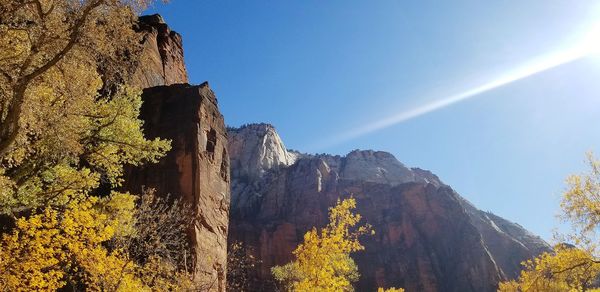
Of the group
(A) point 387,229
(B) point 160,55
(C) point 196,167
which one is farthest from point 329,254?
(A) point 387,229

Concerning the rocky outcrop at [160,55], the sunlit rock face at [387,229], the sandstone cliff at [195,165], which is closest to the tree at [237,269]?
the sandstone cliff at [195,165]

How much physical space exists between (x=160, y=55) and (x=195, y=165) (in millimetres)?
15996

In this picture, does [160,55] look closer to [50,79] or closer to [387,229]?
[50,79]

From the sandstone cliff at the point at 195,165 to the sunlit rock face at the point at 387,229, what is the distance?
2497 inches

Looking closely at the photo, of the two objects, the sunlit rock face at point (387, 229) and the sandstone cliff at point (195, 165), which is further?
the sunlit rock face at point (387, 229)

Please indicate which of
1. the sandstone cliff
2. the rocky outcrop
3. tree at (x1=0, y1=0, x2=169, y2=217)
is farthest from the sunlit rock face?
tree at (x1=0, y1=0, x2=169, y2=217)

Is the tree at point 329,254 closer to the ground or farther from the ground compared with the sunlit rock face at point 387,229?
closer to the ground

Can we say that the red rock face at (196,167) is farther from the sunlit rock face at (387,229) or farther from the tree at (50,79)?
the sunlit rock face at (387,229)

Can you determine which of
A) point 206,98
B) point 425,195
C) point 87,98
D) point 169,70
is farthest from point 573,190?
point 425,195

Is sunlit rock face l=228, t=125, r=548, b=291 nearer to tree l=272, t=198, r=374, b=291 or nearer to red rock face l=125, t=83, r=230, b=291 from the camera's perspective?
red rock face l=125, t=83, r=230, b=291

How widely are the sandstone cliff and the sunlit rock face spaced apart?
63423mm

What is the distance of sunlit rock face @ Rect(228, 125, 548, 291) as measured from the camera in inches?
3905

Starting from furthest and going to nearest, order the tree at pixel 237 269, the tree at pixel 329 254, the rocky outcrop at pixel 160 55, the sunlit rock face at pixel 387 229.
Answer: the sunlit rock face at pixel 387 229
the rocky outcrop at pixel 160 55
the tree at pixel 237 269
the tree at pixel 329 254

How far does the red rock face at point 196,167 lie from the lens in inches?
941
